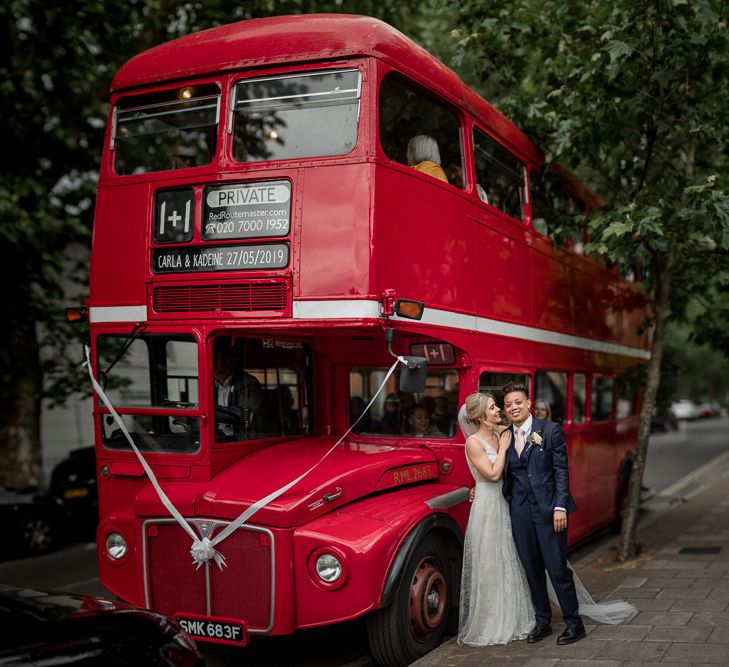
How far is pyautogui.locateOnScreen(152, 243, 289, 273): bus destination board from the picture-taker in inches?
246

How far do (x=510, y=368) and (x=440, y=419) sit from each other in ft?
3.00

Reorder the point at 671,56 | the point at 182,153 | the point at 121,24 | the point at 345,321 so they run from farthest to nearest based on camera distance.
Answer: the point at 121,24 → the point at 671,56 → the point at 182,153 → the point at 345,321

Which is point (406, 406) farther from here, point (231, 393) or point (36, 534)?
point (36, 534)

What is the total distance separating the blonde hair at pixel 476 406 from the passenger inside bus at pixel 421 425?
2.94ft

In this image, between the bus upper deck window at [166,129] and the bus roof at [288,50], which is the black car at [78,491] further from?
the bus roof at [288,50]

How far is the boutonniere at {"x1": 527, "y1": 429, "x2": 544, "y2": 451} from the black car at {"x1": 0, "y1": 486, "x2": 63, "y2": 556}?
814cm

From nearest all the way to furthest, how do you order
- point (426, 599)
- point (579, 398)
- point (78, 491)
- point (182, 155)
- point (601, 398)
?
point (426, 599) < point (182, 155) < point (579, 398) < point (601, 398) < point (78, 491)

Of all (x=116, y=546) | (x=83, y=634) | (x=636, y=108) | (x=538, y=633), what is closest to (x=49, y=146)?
(x=636, y=108)

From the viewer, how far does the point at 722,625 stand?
20.8ft

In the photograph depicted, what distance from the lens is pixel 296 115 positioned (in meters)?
6.36

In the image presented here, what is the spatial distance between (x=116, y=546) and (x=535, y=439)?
3.02 metres

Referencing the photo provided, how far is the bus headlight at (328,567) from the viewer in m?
5.66

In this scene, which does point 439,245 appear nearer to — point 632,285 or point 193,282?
point 193,282

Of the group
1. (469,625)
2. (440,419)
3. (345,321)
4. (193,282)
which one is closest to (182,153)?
(193,282)
